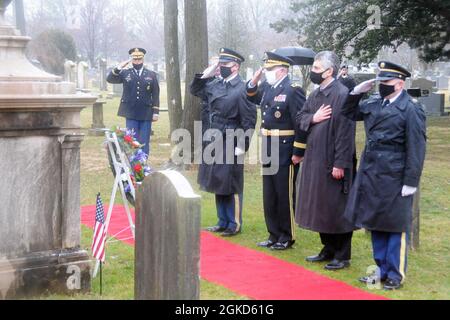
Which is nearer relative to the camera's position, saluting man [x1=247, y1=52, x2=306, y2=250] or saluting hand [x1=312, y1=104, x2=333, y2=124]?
saluting hand [x1=312, y1=104, x2=333, y2=124]

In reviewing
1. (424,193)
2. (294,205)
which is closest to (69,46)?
(424,193)

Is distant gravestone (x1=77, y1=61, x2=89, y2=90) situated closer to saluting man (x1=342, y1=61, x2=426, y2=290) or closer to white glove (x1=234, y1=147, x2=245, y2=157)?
white glove (x1=234, y1=147, x2=245, y2=157)

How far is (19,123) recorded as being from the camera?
5844mm

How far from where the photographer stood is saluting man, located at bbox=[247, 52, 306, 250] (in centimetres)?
790

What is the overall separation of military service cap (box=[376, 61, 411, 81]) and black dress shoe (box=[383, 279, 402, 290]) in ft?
5.66

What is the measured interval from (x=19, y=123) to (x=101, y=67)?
40455 mm

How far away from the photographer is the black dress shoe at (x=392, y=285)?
6.45 metres

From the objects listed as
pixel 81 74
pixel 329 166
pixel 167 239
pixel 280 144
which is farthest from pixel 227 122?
pixel 81 74

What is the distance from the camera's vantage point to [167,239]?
427cm

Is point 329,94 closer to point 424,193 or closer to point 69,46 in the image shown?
point 424,193

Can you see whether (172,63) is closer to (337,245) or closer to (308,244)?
(308,244)

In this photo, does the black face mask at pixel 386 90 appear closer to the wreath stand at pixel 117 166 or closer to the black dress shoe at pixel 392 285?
the black dress shoe at pixel 392 285

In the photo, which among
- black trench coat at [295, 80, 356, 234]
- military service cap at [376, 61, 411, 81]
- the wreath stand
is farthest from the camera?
the wreath stand

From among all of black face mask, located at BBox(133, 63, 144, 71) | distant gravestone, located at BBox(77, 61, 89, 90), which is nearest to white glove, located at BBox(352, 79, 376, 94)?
black face mask, located at BBox(133, 63, 144, 71)
